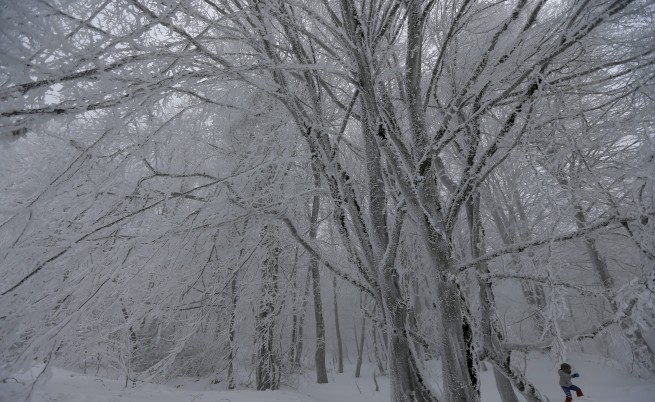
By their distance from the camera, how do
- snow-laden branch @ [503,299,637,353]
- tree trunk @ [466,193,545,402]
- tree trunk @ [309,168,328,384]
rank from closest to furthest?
snow-laden branch @ [503,299,637,353] < tree trunk @ [466,193,545,402] < tree trunk @ [309,168,328,384]

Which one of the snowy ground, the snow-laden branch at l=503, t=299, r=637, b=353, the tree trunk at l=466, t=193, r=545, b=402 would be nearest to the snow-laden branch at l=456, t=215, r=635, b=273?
the snow-laden branch at l=503, t=299, r=637, b=353

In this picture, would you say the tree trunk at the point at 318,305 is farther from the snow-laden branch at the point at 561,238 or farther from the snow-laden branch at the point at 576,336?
the snow-laden branch at the point at 561,238

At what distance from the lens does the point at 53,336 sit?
7.30 ft

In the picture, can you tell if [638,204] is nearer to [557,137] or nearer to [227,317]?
[557,137]

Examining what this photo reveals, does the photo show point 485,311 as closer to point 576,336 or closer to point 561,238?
point 576,336

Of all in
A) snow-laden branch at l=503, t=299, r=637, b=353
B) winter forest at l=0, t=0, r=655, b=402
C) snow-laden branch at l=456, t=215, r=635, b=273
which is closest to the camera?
winter forest at l=0, t=0, r=655, b=402

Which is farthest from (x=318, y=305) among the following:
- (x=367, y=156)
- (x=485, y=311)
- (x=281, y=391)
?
(x=367, y=156)

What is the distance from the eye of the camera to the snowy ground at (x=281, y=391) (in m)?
4.29

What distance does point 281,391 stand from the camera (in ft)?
22.8

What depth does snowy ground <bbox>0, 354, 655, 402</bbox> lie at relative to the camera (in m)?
4.29

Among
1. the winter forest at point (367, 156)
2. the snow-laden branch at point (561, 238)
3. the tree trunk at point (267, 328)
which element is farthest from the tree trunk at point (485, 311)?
the tree trunk at point (267, 328)


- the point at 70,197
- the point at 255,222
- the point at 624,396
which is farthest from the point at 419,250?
the point at 624,396

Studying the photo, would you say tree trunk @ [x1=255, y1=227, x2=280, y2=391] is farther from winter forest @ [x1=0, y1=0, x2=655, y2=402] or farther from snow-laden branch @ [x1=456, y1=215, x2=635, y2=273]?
snow-laden branch @ [x1=456, y1=215, x2=635, y2=273]

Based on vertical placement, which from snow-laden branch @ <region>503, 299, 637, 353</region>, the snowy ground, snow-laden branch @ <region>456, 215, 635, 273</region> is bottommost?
the snowy ground
